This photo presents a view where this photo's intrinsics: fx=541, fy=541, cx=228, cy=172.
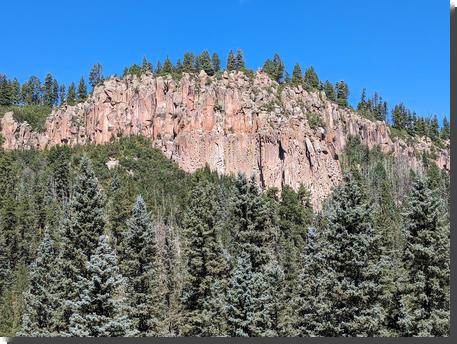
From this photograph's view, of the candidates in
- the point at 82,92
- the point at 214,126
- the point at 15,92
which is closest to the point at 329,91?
the point at 214,126

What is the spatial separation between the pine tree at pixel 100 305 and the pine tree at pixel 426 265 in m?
12.9

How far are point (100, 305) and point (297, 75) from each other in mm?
151128

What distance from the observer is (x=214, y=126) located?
478 feet

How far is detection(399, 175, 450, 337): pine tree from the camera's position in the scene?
79.6 feet

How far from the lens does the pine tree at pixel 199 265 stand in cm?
3028

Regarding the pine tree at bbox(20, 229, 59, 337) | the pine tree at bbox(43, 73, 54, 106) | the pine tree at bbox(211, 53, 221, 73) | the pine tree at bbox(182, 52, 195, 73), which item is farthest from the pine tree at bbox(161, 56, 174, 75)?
the pine tree at bbox(20, 229, 59, 337)

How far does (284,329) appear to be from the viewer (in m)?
33.8

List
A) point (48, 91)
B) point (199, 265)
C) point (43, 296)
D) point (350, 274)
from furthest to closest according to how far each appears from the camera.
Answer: point (48, 91), point (43, 296), point (199, 265), point (350, 274)

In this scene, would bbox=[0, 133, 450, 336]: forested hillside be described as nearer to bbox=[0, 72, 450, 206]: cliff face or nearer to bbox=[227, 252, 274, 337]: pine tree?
bbox=[227, 252, 274, 337]: pine tree

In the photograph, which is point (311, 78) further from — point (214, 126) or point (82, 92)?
point (82, 92)

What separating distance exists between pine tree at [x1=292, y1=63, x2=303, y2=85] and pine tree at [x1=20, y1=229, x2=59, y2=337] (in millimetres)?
136695

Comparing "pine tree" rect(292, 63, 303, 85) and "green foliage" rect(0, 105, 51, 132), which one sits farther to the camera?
"pine tree" rect(292, 63, 303, 85)

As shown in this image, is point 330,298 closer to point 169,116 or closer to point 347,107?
point 169,116

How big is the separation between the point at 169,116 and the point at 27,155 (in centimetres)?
3951
